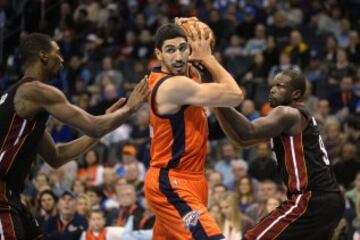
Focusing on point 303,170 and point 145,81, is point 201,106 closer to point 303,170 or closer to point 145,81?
point 145,81

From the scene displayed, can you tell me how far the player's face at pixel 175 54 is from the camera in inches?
291

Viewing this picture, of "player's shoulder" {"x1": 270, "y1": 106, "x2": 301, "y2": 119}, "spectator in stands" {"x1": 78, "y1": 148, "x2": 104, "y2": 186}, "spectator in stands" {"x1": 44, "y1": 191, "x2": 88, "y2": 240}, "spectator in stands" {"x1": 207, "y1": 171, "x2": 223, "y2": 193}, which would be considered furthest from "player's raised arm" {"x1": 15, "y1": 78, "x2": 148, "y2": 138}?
"spectator in stands" {"x1": 78, "y1": 148, "x2": 104, "y2": 186}

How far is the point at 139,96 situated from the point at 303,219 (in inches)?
67.7

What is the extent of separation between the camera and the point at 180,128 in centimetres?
743

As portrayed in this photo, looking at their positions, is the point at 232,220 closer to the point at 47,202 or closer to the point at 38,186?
the point at 47,202

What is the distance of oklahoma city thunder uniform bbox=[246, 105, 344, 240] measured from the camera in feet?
24.6

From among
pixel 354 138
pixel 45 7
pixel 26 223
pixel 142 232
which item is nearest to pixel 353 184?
pixel 354 138

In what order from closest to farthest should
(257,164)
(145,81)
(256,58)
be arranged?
(145,81), (257,164), (256,58)

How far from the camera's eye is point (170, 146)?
745 cm

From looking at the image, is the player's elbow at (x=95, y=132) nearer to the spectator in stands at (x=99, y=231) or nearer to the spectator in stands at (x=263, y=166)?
the spectator in stands at (x=99, y=231)

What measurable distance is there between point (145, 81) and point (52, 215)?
5.62 m

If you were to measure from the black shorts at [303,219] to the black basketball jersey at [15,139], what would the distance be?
1.95 meters

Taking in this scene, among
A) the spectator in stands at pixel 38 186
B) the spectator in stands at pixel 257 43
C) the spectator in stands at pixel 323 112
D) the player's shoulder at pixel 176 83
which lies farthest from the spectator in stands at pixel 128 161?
the player's shoulder at pixel 176 83

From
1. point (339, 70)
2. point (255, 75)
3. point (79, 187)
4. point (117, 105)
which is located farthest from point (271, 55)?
point (117, 105)
